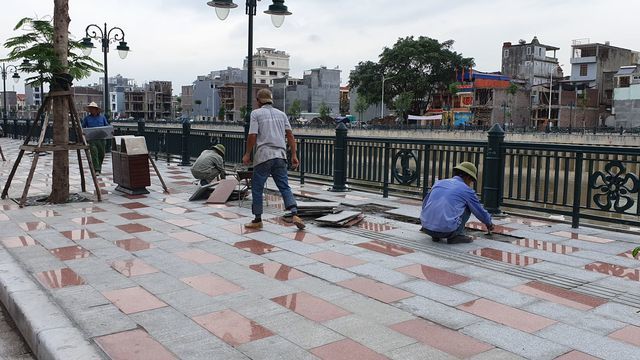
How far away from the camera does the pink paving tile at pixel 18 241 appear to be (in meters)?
6.20

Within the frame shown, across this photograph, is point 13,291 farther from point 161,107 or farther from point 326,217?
point 161,107

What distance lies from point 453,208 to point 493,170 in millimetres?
2446

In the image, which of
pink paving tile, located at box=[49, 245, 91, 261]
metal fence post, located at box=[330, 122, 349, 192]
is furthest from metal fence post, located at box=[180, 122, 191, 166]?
pink paving tile, located at box=[49, 245, 91, 261]

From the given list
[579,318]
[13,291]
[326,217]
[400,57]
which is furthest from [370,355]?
[400,57]

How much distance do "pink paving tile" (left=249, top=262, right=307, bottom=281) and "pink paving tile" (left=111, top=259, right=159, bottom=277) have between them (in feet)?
3.25

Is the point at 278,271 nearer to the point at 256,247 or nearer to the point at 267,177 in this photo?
the point at 256,247

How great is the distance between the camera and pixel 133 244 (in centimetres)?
628

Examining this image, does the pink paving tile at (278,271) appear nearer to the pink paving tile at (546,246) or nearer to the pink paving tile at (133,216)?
the pink paving tile at (546,246)

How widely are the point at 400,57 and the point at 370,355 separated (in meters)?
69.6

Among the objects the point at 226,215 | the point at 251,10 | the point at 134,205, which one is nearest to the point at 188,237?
the point at 226,215

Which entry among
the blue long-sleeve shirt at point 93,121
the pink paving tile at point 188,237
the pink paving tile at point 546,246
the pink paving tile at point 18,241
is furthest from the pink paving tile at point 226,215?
the blue long-sleeve shirt at point 93,121

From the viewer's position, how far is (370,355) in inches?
133

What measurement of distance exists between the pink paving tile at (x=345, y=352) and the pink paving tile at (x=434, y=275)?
5.38 feet

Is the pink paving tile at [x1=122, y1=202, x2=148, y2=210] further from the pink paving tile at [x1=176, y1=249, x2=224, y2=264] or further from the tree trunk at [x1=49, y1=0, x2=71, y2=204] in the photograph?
the pink paving tile at [x1=176, y1=249, x2=224, y2=264]
